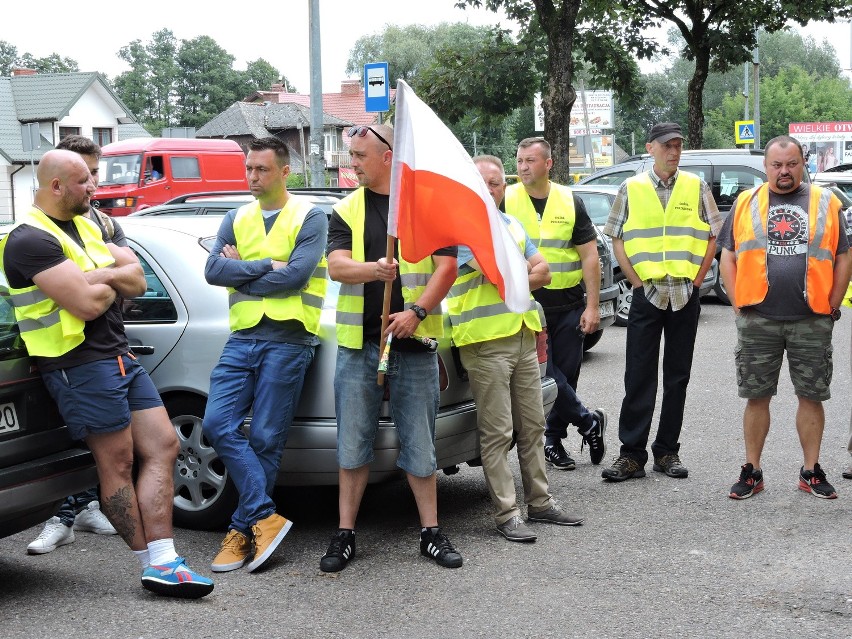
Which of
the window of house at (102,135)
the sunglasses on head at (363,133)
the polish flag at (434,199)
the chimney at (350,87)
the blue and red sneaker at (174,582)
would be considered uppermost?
the chimney at (350,87)

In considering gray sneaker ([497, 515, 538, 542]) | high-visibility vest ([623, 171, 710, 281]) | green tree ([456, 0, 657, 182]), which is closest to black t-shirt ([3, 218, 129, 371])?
gray sneaker ([497, 515, 538, 542])

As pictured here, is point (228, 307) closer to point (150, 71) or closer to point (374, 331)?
point (374, 331)

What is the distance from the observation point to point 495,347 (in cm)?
575

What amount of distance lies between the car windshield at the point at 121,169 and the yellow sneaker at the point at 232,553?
25752 mm

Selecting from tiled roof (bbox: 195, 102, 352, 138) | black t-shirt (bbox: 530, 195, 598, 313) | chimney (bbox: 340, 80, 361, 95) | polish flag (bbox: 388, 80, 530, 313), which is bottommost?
black t-shirt (bbox: 530, 195, 598, 313)

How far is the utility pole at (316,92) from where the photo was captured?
17875mm

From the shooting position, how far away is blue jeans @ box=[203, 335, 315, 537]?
211 inches

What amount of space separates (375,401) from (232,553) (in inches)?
37.7

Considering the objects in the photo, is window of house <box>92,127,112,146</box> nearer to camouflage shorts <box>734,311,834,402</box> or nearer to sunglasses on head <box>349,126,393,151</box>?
camouflage shorts <box>734,311,834,402</box>

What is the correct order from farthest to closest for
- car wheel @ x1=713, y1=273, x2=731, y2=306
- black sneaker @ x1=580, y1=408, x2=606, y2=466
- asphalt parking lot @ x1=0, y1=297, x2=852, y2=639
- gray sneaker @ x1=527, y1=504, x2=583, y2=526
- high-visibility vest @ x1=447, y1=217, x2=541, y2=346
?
car wheel @ x1=713, y1=273, x2=731, y2=306 < black sneaker @ x1=580, y1=408, x2=606, y2=466 < gray sneaker @ x1=527, y1=504, x2=583, y2=526 < high-visibility vest @ x1=447, y1=217, x2=541, y2=346 < asphalt parking lot @ x1=0, y1=297, x2=852, y2=639

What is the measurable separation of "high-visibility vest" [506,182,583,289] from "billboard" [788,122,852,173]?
5488cm

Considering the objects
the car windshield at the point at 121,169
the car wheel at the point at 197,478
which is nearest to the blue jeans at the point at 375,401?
the car wheel at the point at 197,478

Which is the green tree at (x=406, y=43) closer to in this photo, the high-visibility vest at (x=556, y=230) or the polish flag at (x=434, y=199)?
the high-visibility vest at (x=556, y=230)

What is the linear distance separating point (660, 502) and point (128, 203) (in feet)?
81.2
